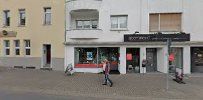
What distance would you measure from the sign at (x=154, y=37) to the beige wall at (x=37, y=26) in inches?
242

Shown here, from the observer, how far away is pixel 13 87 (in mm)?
14492

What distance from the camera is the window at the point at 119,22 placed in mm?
21073

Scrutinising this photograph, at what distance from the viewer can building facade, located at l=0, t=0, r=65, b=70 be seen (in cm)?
2239

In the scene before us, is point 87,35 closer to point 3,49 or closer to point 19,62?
point 19,62

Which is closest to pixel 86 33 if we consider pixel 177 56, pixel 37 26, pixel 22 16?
pixel 37 26

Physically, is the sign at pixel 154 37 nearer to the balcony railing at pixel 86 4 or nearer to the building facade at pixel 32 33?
the balcony railing at pixel 86 4

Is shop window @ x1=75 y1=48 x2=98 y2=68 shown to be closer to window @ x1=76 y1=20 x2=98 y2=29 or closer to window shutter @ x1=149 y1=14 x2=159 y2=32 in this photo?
window @ x1=76 y1=20 x2=98 y2=29

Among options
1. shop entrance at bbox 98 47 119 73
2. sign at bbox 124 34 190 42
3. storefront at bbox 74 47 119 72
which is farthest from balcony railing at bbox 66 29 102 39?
sign at bbox 124 34 190 42

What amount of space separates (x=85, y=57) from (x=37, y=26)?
5.48 metres

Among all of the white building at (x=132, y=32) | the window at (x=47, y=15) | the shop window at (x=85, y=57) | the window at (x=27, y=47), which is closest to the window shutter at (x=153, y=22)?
the white building at (x=132, y=32)

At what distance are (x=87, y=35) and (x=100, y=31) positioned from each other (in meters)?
1.15

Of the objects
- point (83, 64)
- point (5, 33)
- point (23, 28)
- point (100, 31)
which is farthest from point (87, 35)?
point (5, 33)

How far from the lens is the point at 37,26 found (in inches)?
910

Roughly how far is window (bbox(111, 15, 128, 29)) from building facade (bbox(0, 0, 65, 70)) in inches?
178
